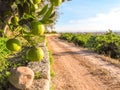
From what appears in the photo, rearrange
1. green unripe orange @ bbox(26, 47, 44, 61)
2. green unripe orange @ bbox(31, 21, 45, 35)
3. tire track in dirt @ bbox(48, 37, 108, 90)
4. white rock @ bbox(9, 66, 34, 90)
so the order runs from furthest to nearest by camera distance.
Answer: tire track in dirt @ bbox(48, 37, 108, 90) < white rock @ bbox(9, 66, 34, 90) < green unripe orange @ bbox(26, 47, 44, 61) < green unripe orange @ bbox(31, 21, 45, 35)

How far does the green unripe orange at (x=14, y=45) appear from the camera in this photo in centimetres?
113

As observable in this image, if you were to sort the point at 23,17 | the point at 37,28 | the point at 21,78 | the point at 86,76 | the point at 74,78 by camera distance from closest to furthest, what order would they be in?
the point at 37,28, the point at 23,17, the point at 21,78, the point at 74,78, the point at 86,76

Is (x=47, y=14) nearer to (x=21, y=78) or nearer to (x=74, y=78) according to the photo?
(x=21, y=78)

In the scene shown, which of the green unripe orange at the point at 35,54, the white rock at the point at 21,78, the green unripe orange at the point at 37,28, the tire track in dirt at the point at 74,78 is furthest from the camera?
the tire track in dirt at the point at 74,78

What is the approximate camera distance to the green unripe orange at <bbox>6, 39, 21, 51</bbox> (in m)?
1.13

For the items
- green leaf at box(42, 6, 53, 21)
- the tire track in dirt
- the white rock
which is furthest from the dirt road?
green leaf at box(42, 6, 53, 21)

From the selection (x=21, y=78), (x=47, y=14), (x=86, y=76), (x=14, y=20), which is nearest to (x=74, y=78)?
(x=86, y=76)

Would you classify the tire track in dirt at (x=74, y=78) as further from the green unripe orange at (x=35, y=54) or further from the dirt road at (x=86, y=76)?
the green unripe orange at (x=35, y=54)

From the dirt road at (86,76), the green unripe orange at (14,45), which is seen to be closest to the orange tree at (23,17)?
the green unripe orange at (14,45)

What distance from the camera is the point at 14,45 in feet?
3.71

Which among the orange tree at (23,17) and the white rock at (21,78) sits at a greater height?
the orange tree at (23,17)

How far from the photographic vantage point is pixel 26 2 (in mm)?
1160

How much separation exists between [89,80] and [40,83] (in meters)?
5.06

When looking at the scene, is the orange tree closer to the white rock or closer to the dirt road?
the white rock
